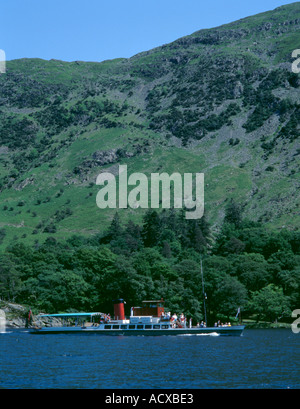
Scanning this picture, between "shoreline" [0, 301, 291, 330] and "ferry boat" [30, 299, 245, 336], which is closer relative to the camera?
"ferry boat" [30, 299, 245, 336]

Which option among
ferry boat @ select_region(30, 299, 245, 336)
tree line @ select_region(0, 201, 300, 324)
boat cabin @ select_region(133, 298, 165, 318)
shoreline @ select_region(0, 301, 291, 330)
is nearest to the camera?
ferry boat @ select_region(30, 299, 245, 336)

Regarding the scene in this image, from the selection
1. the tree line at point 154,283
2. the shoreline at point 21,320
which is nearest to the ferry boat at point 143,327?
the tree line at point 154,283

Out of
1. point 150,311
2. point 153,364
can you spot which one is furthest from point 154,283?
point 153,364

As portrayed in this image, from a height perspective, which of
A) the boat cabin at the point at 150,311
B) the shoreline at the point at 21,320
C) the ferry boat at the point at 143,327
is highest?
the boat cabin at the point at 150,311

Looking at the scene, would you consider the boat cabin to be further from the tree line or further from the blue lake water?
the blue lake water

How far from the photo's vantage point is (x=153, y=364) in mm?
68312

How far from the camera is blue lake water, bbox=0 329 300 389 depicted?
54.9 m

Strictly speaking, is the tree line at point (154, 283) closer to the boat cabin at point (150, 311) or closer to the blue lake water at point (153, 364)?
the boat cabin at point (150, 311)

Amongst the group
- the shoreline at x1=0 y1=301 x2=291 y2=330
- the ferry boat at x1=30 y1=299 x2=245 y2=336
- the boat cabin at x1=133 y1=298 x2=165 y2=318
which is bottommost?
the shoreline at x1=0 y1=301 x2=291 y2=330

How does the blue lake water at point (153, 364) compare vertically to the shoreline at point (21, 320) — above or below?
above

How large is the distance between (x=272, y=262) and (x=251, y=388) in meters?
116

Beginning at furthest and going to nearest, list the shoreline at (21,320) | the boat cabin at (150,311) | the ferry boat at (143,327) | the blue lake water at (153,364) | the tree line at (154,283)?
the tree line at (154,283) → the shoreline at (21,320) → the boat cabin at (150,311) → the ferry boat at (143,327) → the blue lake water at (153,364)

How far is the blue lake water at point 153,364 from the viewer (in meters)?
54.9

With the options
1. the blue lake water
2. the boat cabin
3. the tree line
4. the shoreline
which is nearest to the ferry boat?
the boat cabin
